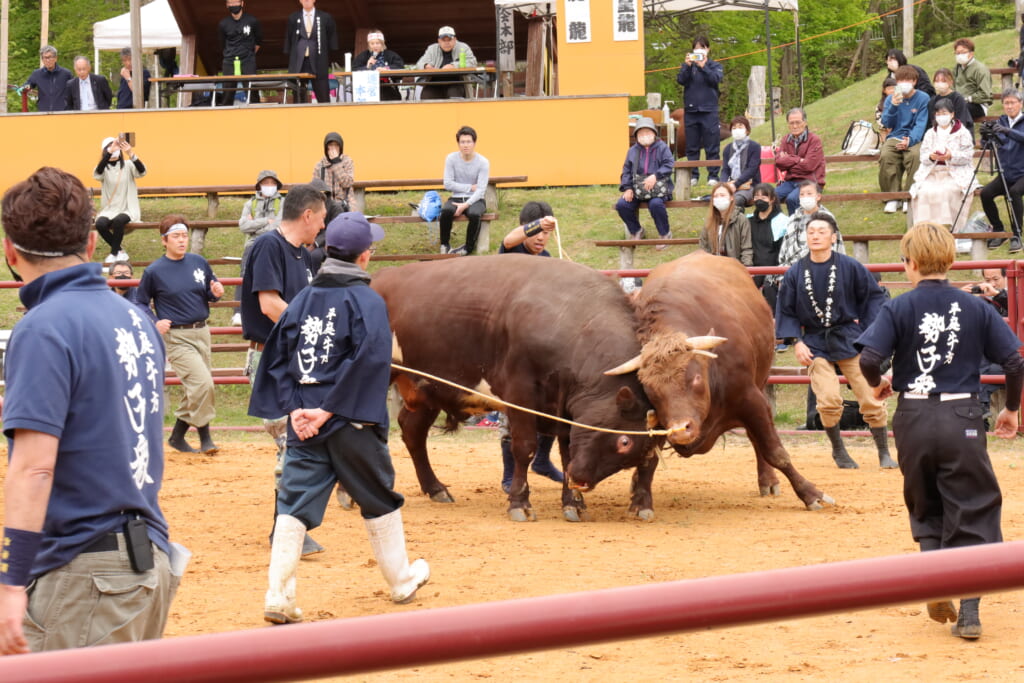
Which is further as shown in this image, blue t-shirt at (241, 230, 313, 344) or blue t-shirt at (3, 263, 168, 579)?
blue t-shirt at (241, 230, 313, 344)

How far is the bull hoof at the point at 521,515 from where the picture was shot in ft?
28.4

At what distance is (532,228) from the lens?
9.51m

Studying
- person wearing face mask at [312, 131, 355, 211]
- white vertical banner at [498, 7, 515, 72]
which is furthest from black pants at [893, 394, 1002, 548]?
white vertical banner at [498, 7, 515, 72]

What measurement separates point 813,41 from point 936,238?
34251 millimetres

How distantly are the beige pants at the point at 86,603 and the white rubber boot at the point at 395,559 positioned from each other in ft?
9.31

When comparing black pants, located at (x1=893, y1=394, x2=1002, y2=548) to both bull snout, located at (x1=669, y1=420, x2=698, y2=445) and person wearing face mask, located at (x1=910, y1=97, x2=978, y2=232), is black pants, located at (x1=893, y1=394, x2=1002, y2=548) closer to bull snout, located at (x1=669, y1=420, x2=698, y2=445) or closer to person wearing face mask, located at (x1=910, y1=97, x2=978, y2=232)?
bull snout, located at (x1=669, y1=420, x2=698, y2=445)

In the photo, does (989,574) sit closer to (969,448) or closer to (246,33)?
→ (969,448)

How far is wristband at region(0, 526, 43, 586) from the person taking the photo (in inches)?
123

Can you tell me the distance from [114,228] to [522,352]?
10.8m

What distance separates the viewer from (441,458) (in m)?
11.3

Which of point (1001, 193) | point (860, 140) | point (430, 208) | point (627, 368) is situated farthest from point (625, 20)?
point (627, 368)

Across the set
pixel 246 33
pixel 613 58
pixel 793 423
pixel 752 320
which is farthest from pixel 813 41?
pixel 752 320

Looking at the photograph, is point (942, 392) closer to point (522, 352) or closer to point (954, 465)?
point (954, 465)

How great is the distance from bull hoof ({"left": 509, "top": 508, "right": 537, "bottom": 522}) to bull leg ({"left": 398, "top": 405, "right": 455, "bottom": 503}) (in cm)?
77
